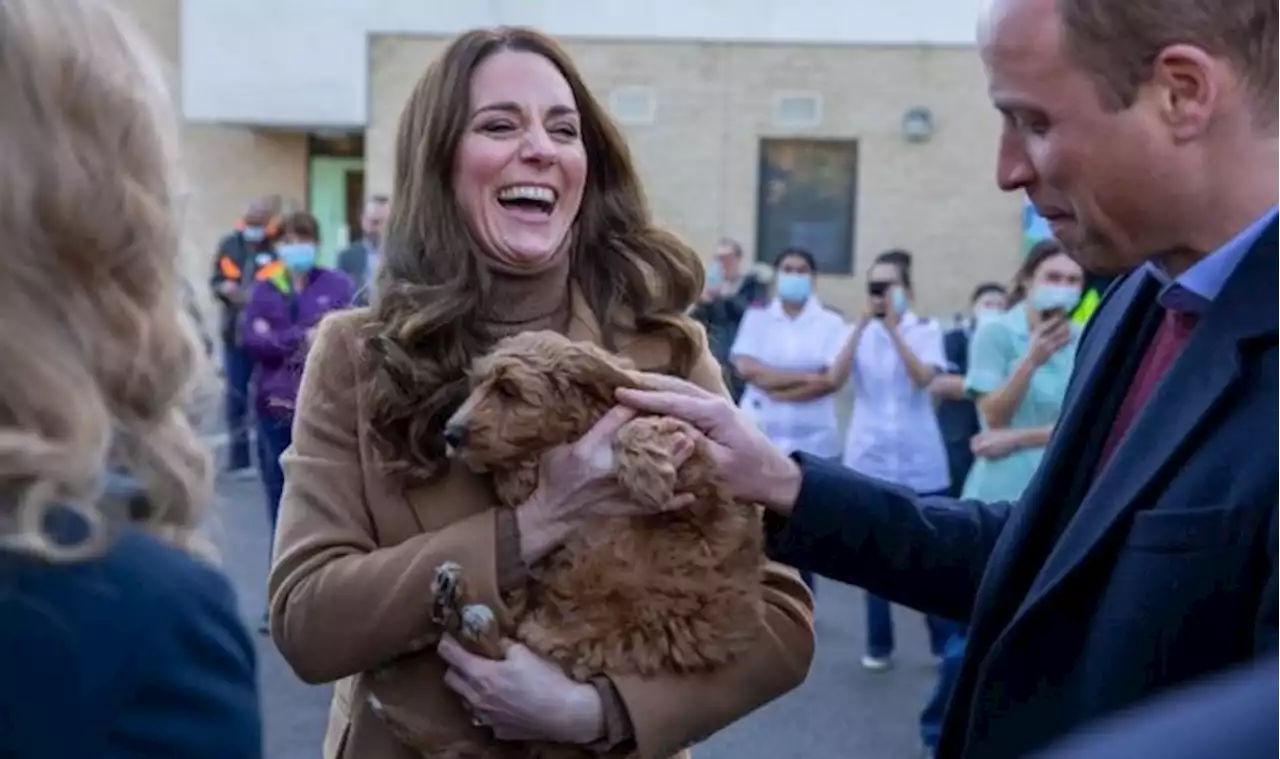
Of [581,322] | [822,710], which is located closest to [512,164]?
[581,322]

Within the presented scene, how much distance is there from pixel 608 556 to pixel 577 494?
0.12m

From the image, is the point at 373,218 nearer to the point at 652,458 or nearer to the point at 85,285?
the point at 652,458

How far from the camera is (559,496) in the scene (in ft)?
8.28

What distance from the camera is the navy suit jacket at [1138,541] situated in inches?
65.1

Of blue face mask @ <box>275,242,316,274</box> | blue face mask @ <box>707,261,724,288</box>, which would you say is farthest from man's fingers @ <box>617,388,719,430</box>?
blue face mask @ <box>707,261,724,288</box>

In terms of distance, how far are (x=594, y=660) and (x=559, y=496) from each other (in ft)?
0.92

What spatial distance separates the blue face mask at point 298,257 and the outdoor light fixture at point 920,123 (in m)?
11.6

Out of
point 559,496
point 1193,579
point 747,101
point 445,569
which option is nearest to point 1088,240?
point 1193,579

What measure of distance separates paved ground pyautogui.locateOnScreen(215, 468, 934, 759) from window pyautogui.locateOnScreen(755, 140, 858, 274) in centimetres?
1237

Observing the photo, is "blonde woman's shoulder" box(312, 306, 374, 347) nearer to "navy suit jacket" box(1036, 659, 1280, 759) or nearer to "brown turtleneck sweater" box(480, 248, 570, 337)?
"brown turtleneck sweater" box(480, 248, 570, 337)

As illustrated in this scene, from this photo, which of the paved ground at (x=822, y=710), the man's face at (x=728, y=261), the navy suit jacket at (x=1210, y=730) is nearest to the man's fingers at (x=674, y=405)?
the navy suit jacket at (x=1210, y=730)

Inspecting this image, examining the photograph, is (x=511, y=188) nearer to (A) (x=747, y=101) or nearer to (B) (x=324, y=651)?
(B) (x=324, y=651)

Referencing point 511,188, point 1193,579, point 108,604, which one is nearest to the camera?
point 108,604

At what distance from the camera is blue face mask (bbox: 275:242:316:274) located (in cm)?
1023
